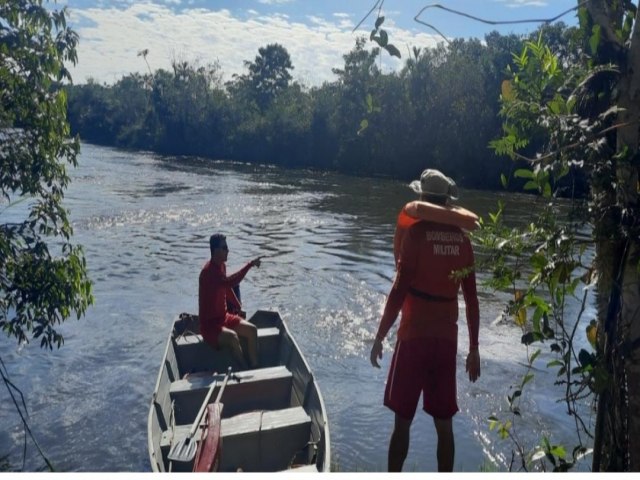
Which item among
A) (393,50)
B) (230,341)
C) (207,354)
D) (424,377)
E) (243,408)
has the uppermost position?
(393,50)

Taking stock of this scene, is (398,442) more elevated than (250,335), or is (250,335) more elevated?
(398,442)

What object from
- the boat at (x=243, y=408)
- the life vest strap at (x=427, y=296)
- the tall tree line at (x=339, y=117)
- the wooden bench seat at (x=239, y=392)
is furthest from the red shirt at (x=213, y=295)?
the tall tree line at (x=339, y=117)

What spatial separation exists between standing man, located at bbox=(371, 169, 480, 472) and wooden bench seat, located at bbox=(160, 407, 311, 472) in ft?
5.70

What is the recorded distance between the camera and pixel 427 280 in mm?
4004

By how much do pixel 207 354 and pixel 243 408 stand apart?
4.98ft

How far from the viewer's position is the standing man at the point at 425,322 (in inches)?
157

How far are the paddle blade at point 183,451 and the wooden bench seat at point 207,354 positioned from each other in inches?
101

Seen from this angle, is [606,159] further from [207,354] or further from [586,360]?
[207,354]

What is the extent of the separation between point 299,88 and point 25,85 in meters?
61.0

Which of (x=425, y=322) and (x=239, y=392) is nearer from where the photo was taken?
(x=425, y=322)

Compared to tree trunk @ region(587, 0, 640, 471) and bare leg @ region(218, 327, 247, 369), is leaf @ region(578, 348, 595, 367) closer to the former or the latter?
tree trunk @ region(587, 0, 640, 471)

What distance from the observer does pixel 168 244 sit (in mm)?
18984

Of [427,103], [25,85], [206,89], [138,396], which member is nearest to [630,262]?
[25,85]

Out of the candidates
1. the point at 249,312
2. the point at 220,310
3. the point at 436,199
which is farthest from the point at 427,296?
the point at 249,312
